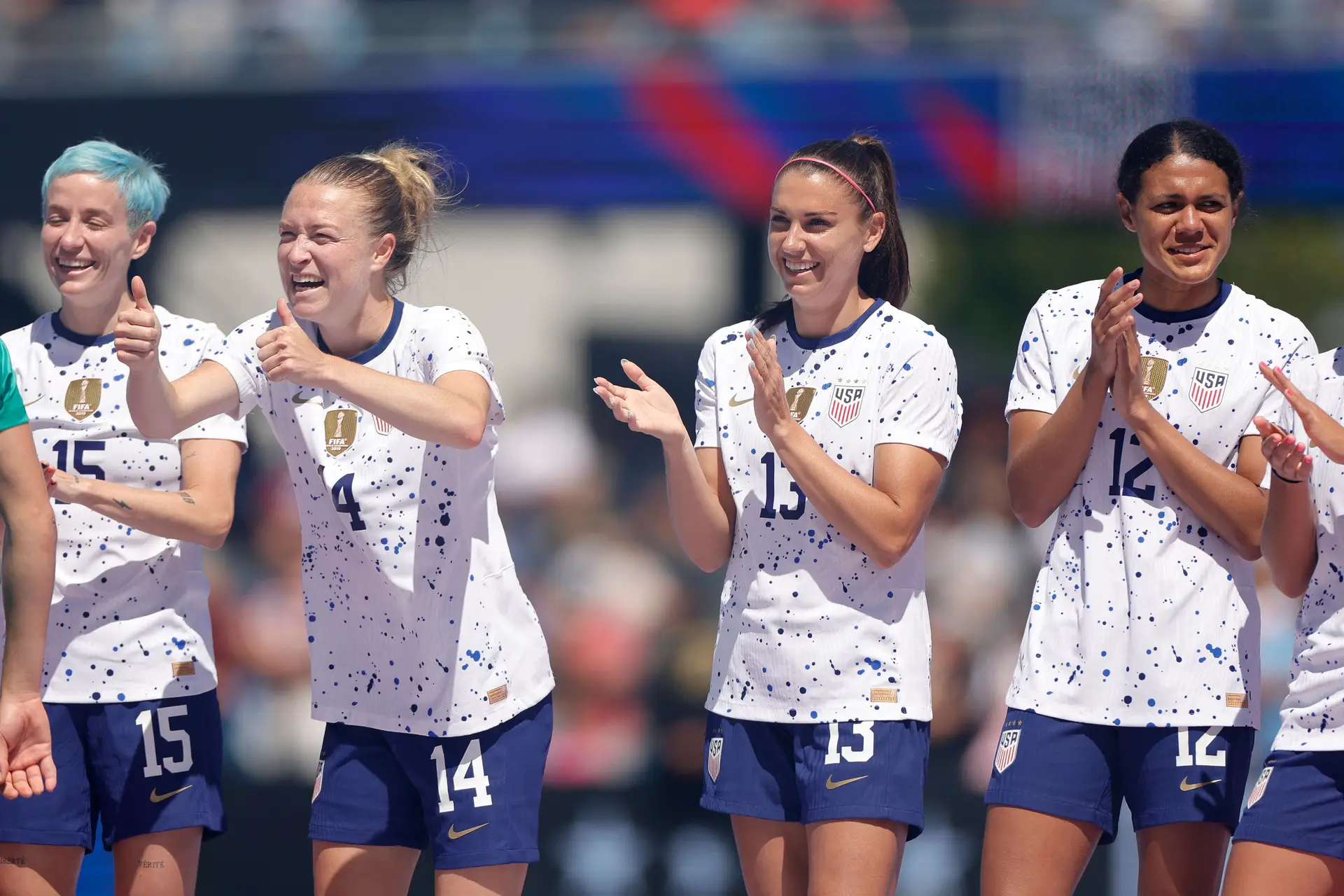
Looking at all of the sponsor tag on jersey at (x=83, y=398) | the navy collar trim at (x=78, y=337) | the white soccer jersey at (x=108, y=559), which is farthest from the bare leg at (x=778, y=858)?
the navy collar trim at (x=78, y=337)

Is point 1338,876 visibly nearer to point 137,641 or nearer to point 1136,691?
point 1136,691

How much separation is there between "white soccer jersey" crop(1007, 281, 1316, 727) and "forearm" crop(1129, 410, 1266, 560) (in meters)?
0.06

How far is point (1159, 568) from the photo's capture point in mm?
3219

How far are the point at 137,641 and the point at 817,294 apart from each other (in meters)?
1.80

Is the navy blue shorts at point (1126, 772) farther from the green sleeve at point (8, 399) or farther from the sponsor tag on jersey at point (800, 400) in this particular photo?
the green sleeve at point (8, 399)

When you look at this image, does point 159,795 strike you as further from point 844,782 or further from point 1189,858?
point 1189,858

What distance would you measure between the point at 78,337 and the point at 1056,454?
2.35 meters

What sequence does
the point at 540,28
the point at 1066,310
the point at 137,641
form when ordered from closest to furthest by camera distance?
the point at 1066,310 → the point at 137,641 → the point at 540,28

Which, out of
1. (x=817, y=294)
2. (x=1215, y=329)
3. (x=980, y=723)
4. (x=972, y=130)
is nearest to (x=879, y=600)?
(x=817, y=294)

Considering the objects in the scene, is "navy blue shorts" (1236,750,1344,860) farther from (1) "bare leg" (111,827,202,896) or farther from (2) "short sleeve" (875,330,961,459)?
(1) "bare leg" (111,827,202,896)

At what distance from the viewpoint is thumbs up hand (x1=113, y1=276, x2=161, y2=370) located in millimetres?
3314

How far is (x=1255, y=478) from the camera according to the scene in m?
3.24

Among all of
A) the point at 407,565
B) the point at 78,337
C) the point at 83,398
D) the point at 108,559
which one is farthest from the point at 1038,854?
the point at 78,337

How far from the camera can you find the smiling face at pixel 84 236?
12.2 feet
